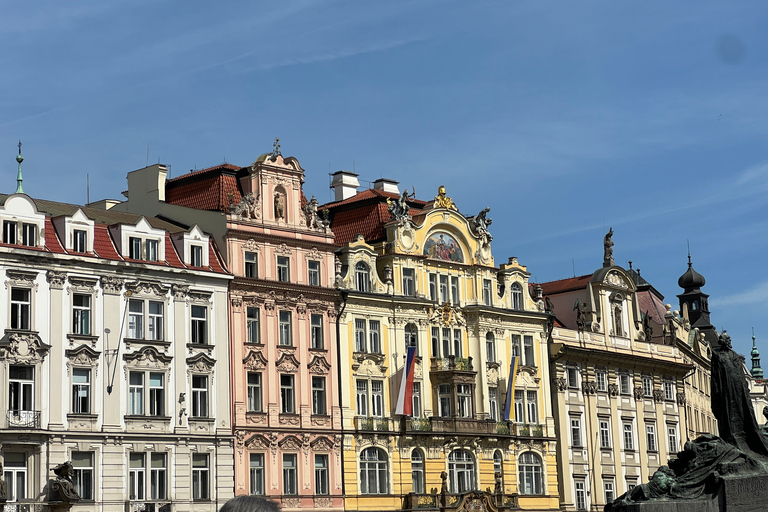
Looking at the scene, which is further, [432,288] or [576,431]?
[576,431]

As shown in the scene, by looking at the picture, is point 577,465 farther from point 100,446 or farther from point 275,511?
point 275,511

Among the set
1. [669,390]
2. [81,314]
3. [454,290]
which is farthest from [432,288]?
[669,390]

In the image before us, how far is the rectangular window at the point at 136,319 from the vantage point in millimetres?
61562

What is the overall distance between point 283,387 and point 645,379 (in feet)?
110

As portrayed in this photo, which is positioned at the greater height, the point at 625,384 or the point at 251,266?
the point at 251,266

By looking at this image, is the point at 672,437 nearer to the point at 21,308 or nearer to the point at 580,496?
the point at 580,496

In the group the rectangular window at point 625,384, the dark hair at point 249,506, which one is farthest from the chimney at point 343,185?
the dark hair at point 249,506

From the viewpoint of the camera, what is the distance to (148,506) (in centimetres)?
6050

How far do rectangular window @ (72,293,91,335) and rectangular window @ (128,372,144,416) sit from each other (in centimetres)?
300

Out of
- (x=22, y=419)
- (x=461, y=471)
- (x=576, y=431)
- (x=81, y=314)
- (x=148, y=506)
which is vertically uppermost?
(x=81, y=314)

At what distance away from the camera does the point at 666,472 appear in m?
35.0

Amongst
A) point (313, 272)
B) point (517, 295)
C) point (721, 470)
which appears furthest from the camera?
point (517, 295)

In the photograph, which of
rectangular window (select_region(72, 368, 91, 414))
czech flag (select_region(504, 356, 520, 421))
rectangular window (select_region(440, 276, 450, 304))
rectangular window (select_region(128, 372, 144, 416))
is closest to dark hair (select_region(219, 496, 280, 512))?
rectangular window (select_region(72, 368, 91, 414))

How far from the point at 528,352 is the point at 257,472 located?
22.5 m
